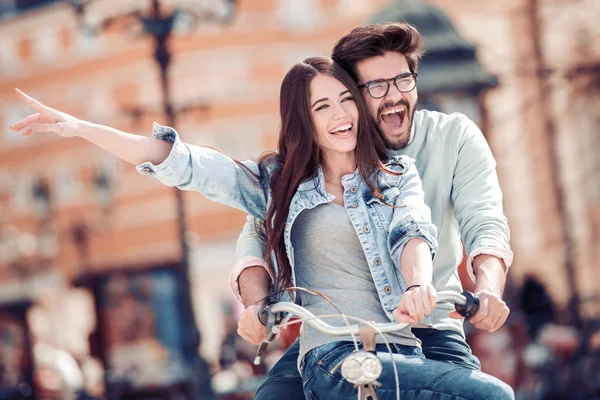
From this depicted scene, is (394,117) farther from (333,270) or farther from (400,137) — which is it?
(333,270)

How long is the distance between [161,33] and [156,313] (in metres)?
7.02

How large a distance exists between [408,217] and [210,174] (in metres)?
0.64

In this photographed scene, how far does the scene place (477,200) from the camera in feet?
12.2

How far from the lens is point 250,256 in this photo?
12.3 ft

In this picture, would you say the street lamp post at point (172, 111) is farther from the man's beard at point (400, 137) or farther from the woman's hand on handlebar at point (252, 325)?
the woman's hand on handlebar at point (252, 325)

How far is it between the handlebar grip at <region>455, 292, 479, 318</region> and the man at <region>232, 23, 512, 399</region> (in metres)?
0.24

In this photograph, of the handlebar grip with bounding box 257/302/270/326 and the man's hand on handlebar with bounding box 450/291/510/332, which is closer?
the man's hand on handlebar with bounding box 450/291/510/332

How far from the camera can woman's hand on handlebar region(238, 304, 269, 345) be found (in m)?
3.49

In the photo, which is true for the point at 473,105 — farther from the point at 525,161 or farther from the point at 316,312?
the point at 525,161

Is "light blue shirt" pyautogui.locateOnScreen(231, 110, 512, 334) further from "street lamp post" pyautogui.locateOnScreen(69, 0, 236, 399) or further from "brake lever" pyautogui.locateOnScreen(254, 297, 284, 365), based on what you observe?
"street lamp post" pyautogui.locateOnScreen(69, 0, 236, 399)

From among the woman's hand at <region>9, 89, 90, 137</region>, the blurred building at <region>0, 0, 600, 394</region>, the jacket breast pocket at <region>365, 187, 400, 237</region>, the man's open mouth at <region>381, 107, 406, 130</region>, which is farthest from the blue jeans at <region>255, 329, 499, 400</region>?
the blurred building at <region>0, 0, 600, 394</region>

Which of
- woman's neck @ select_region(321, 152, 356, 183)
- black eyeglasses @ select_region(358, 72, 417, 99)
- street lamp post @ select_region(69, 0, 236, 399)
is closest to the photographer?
woman's neck @ select_region(321, 152, 356, 183)

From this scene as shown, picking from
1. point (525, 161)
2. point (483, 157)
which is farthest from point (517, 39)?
point (483, 157)

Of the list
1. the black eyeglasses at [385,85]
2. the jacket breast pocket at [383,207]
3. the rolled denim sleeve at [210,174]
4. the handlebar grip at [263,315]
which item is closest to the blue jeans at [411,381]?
the handlebar grip at [263,315]
